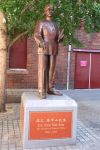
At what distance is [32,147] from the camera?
7508 millimetres

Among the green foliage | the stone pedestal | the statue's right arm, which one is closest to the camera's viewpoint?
the stone pedestal

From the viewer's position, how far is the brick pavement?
754cm

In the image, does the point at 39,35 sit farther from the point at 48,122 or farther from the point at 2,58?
the point at 2,58

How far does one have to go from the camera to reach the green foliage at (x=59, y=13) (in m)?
9.35

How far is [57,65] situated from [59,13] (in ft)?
20.9

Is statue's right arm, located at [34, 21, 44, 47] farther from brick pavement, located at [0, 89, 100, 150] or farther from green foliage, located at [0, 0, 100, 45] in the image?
brick pavement, located at [0, 89, 100, 150]

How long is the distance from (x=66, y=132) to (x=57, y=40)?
6.89ft


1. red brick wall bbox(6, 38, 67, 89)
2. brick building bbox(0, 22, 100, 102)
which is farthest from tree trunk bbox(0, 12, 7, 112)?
red brick wall bbox(6, 38, 67, 89)

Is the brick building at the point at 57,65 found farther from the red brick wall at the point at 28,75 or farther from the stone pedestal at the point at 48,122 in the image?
the stone pedestal at the point at 48,122

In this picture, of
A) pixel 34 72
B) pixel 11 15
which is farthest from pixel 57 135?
pixel 34 72

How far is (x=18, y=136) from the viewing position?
828cm

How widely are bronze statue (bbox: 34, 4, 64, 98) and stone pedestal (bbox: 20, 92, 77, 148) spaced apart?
39cm

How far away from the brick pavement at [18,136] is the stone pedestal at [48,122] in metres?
0.20

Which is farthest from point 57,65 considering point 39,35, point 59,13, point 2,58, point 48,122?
point 48,122
